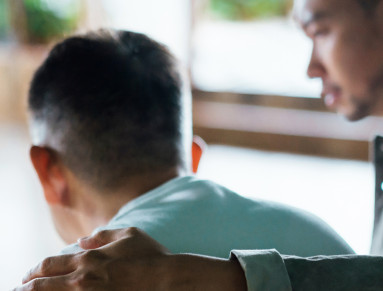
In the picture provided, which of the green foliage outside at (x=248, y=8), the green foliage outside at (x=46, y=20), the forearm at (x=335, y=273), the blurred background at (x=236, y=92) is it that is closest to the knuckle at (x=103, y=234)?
the forearm at (x=335, y=273)

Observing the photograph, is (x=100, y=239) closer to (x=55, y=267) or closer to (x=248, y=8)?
(x=55, y=267)

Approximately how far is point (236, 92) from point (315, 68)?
3.56 m

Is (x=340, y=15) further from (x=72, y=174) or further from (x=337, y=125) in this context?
(x=337, y=125)

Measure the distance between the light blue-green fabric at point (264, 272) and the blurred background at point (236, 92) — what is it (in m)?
2.79

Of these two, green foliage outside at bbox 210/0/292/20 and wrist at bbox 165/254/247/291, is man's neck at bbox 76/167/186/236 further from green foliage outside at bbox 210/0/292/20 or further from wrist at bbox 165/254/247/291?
green foliage outside at bbox 210/0/292/20

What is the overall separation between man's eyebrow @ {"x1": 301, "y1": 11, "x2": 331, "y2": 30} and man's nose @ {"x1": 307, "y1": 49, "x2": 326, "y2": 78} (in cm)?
7

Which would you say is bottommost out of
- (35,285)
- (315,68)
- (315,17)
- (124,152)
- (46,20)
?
(35,285)

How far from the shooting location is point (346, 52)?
1.21m

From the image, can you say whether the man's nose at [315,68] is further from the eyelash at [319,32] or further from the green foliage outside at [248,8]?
the green foliage outside at [248,8]

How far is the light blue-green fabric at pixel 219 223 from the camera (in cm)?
80

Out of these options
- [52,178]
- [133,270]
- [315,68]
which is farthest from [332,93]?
[133,270]

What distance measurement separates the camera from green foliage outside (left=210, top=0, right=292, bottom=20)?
4.87 metres

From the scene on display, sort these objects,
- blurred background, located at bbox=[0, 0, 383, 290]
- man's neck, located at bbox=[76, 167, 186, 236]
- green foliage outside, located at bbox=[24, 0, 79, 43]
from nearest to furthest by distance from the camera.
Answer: man's neck, located at bbox=[76, 167, 186, 236]
blurred background, located at bbox=[0, 0, 383, 290]
green foliage outside, located at bbox=[24, 0, 79, 43]

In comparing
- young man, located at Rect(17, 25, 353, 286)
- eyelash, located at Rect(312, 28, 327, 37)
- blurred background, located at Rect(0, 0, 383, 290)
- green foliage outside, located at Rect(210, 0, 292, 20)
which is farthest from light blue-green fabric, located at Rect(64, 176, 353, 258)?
green foliage outside, located at Rect(210, 0, 292, 20)
